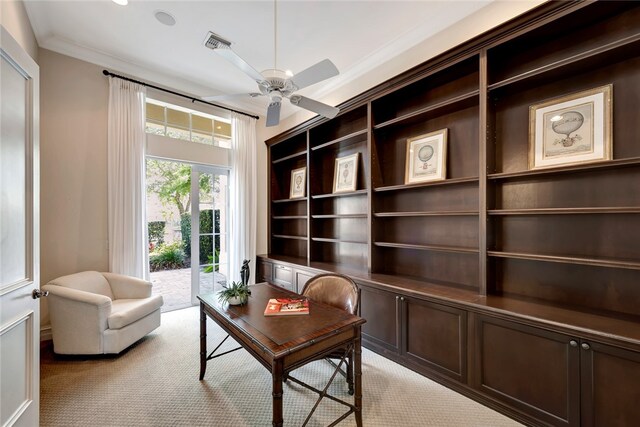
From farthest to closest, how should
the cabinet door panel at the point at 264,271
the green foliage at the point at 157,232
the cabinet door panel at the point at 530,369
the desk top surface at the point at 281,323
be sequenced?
the green foliage at the point at 157,232 < the cabinet door panel at the point at 264,271 < the cabinet door panel at the point at 530,369 < the desk top surface at the point at 281,323

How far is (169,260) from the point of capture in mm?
6879

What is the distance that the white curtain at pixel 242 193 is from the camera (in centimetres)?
434

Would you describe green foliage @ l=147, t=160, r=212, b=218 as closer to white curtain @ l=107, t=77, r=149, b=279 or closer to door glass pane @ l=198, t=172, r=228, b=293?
door glass pane @ l=198, t=172, r=228, b=293

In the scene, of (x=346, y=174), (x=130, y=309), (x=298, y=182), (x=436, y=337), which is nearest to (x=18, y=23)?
(x=130, y=309)

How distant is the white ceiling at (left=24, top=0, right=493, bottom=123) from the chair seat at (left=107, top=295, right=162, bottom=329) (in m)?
2.93

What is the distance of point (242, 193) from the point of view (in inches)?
173

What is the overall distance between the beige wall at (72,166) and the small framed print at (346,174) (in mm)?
2952

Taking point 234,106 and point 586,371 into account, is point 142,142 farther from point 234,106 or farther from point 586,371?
point 586,371

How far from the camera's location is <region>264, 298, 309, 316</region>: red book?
1.82m

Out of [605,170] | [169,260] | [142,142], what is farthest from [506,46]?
[169,260]

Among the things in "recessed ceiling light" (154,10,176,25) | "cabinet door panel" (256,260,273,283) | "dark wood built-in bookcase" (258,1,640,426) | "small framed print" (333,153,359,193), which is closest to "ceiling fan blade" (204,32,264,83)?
"recessed ceiling light" (154,10,176,25)

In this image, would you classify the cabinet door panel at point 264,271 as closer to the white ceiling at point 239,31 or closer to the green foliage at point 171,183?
the white ceiling at point 239,31

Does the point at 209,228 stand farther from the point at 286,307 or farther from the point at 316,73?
the point at 316,73

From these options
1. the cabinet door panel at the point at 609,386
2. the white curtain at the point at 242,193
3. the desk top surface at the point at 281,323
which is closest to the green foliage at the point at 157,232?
the white curtain at the point at 242,193
